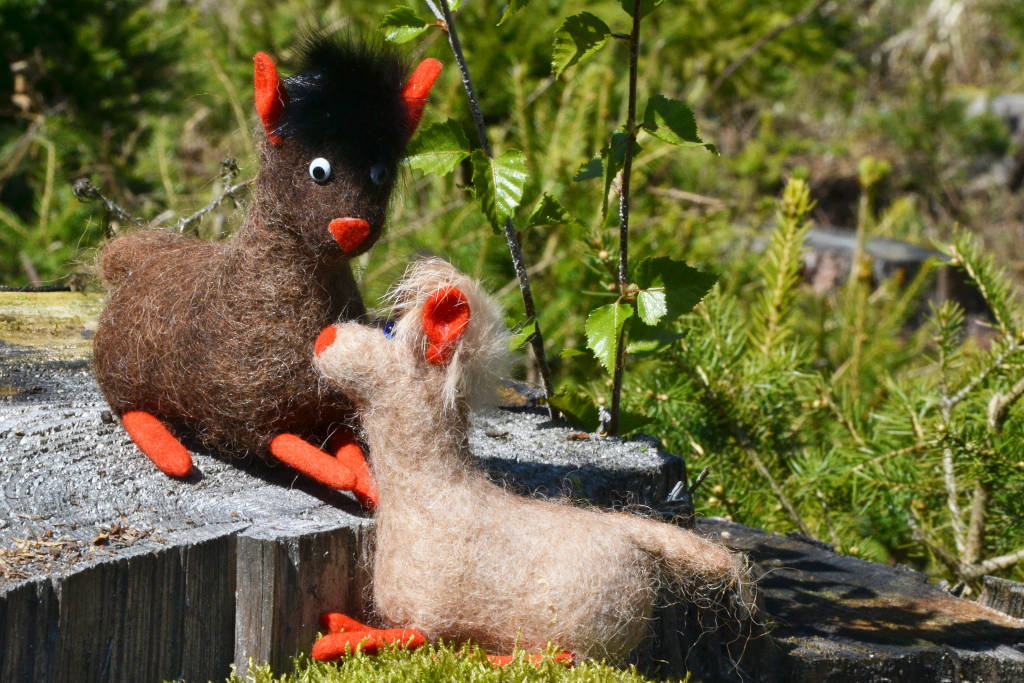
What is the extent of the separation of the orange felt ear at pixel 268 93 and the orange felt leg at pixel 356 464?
354 mm

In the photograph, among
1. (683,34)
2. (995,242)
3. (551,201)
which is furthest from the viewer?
(995,242)

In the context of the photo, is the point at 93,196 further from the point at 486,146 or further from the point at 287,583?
the point at 287,583

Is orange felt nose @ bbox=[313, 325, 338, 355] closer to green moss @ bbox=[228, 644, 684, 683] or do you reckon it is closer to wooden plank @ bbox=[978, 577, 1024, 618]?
green moss @ bbox=[228, 644, 684, 683]

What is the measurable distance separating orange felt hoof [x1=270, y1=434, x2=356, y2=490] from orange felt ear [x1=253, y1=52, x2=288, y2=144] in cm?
34

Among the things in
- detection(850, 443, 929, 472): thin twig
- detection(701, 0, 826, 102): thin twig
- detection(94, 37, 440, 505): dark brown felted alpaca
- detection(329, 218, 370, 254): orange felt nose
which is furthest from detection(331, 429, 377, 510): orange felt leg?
detection(701, 0, 826, 102): thin twig

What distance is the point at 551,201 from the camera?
1.25m

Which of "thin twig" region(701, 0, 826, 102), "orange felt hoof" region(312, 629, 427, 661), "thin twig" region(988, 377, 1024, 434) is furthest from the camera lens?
"thin twig" region(701, 0, 826, 102)

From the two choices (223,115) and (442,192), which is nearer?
(442,192)

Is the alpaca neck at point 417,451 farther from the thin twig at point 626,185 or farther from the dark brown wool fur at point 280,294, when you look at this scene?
the thin twig at point 626,185

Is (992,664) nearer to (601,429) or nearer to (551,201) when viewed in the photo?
(601,429)

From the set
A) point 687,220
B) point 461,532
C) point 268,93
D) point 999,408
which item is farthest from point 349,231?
point 687,220

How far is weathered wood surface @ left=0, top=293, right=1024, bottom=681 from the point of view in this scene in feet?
3.27

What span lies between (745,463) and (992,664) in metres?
0.60

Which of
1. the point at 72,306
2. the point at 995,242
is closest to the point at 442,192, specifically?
the point at 72,306
